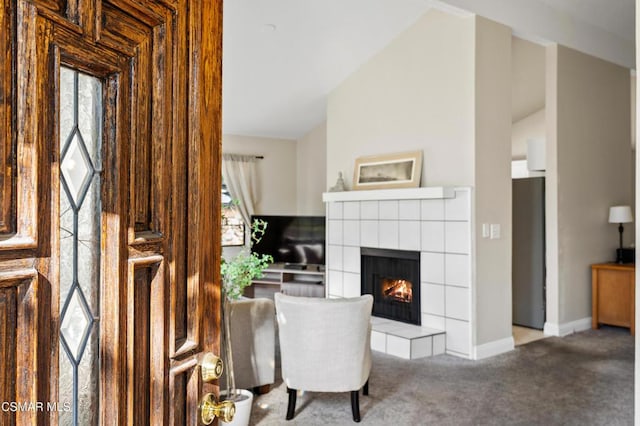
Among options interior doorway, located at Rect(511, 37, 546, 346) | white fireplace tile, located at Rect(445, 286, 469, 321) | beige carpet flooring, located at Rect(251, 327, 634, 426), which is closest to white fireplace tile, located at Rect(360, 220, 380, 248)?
white fireplace tile, located at Rect(445, 286, 469, 321)

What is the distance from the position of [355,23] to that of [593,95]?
113 inches

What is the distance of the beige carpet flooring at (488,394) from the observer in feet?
9.96

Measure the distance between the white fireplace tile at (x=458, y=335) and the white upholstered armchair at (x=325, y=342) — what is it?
174 cm

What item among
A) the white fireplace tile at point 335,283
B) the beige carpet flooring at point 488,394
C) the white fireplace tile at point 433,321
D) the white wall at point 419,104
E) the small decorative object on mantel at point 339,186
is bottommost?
the beige carpet flooring at point 488,394

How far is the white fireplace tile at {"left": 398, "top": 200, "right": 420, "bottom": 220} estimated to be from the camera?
15.8 ft

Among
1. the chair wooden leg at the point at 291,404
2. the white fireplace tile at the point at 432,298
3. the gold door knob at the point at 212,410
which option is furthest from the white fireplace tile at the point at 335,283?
the gold door knob at the point at 212,410

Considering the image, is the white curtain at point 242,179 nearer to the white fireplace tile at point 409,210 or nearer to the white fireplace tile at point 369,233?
the white fireplace tile at point 369,233

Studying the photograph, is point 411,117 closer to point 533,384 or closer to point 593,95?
point 593,95

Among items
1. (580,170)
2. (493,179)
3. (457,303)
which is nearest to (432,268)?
(457,303)

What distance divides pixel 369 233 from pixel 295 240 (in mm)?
1888

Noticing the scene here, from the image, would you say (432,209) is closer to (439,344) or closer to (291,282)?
(439,344)

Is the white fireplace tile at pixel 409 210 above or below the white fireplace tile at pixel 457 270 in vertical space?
above

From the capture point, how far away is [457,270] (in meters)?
4.48

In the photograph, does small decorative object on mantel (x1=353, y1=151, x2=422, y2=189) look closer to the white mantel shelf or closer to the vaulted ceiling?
the white mantel shelf
